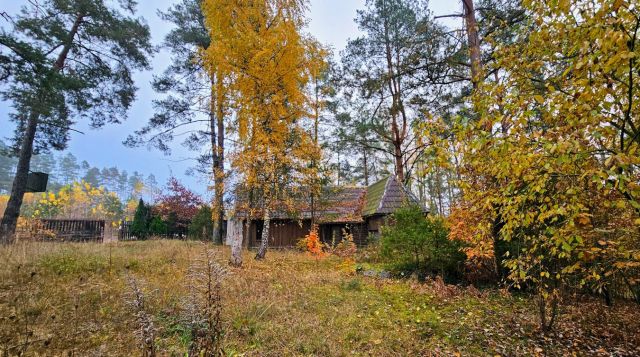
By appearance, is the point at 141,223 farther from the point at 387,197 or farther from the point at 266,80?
the point at 266,80

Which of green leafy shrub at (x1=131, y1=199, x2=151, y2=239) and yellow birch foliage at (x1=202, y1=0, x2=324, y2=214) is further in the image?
green leafy shrub at (x1=131, y1=199, x2=151, y2=239)

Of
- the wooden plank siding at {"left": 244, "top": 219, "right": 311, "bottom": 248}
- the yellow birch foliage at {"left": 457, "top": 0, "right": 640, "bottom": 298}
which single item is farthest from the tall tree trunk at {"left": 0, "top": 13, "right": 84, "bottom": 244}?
the yellow birch foliage at {"left": 457, "top": 0, "right": 640, "bottom": 298}

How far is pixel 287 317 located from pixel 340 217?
13.9 m

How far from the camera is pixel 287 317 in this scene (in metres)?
4.93

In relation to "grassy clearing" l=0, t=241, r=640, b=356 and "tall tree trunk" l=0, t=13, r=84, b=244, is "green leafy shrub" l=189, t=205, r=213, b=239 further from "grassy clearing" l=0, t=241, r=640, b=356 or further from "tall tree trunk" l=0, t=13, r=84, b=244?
"grassy clearing" l=0, t=241, r=640, b=356

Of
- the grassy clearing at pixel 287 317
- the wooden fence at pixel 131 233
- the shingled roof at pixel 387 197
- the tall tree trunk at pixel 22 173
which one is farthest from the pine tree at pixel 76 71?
the shingled roof at pixel 387 197

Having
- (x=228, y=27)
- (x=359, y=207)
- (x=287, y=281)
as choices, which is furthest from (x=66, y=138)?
(x=359, y=207)

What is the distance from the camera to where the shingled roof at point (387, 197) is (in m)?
15.9

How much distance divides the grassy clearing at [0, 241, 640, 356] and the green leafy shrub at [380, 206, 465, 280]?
38.0 inches

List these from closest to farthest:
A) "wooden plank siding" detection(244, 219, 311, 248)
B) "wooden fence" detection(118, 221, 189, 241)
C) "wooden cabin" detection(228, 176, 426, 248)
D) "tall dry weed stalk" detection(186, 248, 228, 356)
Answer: "tall dry weed stalk" detection(186, 248, 228, 356)
"wooden cabin" detection(228, 176, 426, 248)
"wooden plank siding" detection(244, 219, 311, 248)
"wooden fence" detection(118, 221, 189, 241)

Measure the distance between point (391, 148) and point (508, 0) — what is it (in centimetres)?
1554

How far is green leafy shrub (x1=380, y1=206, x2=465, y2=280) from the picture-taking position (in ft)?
25.6

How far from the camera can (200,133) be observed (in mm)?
18062

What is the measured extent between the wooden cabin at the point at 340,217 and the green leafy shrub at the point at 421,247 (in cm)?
704
